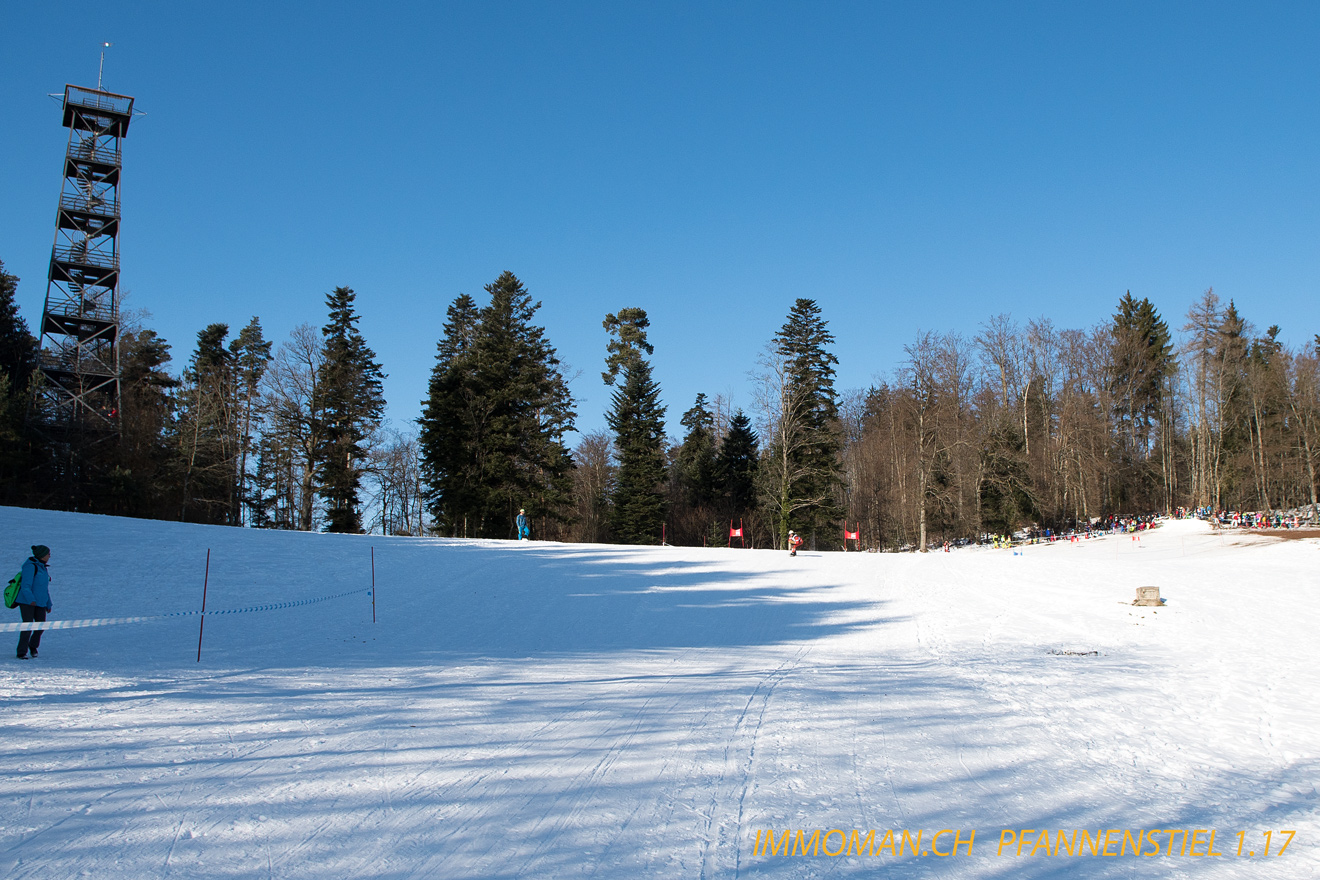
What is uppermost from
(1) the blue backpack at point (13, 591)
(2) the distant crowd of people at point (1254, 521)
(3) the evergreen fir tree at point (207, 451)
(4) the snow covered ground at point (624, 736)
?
(3) the evergreen fir tree at point (207, 451)

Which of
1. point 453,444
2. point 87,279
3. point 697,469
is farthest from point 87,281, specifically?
point 697,469

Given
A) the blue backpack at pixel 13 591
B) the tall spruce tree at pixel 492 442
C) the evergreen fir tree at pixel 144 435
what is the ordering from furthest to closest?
the tall spruce tree at pixel 492 442, the evergreen fir tree at pixel 144 435, the blue backpack at pixel 13 591

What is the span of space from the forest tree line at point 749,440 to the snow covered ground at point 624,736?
26342 mm

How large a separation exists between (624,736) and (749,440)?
49.9 m

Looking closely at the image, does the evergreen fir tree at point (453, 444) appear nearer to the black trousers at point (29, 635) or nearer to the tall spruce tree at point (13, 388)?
the tall spruce tree at point (13, 388)

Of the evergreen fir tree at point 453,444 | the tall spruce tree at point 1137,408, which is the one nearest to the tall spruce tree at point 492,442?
the evergreen fir tree at point 453,444

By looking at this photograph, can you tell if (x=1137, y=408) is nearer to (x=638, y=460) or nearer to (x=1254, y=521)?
(x=1254, y=521)

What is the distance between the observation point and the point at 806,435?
157ft

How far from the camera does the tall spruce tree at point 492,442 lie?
150 ft

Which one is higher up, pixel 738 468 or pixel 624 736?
pixel 738 468

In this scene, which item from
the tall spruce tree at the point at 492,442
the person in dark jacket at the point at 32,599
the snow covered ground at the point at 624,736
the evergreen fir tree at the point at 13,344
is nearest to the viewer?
the snow covered ground at the point at 624,736

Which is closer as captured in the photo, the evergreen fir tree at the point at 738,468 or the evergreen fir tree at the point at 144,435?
the evergreen fir tree at the point at 144,435

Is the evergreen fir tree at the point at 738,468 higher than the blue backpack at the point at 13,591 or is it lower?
higher

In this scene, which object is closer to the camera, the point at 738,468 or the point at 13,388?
the point at 13,388
